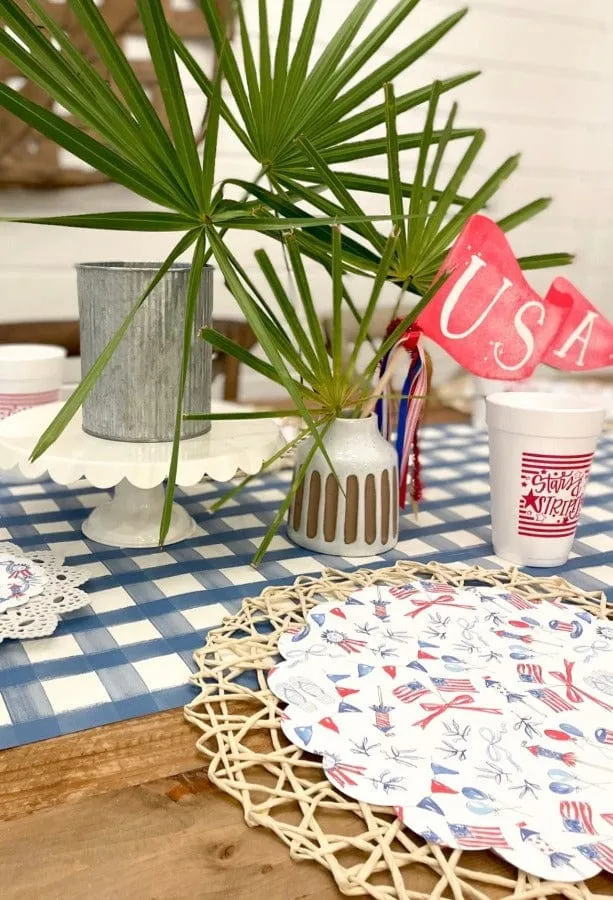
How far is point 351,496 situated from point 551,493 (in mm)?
221

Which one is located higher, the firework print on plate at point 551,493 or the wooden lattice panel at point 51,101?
the wooden lattice panel at point 51,101

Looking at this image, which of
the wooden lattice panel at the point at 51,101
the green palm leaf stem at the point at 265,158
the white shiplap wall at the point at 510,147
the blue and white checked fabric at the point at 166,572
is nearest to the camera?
the blue and white checked fabric at the point at 166,572

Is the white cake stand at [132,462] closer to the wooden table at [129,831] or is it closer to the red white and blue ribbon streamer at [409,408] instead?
the red white and blue ribbon streamer at [409,408]

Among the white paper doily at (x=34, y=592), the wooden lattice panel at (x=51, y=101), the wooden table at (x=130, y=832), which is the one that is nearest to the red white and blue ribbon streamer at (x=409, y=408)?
the white paper doily at (x=34, y=592)

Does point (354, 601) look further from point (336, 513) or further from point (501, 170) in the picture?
point (501, 170)

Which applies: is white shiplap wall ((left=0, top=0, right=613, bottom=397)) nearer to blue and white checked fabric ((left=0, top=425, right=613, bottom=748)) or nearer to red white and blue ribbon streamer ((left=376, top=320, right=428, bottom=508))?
blue and white checked fabric ((left=0, top=425, right=613, bottom=748))

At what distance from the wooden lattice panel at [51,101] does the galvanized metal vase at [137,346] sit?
122 centimetres

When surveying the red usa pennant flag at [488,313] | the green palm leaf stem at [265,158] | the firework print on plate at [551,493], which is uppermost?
the green palm leaf stem at [265,158]

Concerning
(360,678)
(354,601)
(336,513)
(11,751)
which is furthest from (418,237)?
(11,751)

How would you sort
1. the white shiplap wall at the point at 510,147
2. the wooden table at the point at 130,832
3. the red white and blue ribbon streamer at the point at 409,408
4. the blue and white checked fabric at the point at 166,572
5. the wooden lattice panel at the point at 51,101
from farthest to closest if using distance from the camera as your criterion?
the white shiplap wall at the point at 510,147
the wooden lattice panel at the point at 51,101
the red white and blue ribbon streamer at the point at 409,408
the blue and white checked fabric at the point at 166,572
the wooden table at the point at 130,832

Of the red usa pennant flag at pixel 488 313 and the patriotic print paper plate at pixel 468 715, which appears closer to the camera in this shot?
the patriotic print paper plate at pixel 468 715

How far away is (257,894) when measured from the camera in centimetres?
45

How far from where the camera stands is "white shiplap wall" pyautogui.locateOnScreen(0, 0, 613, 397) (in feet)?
6.95

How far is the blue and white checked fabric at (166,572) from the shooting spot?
64 cm
